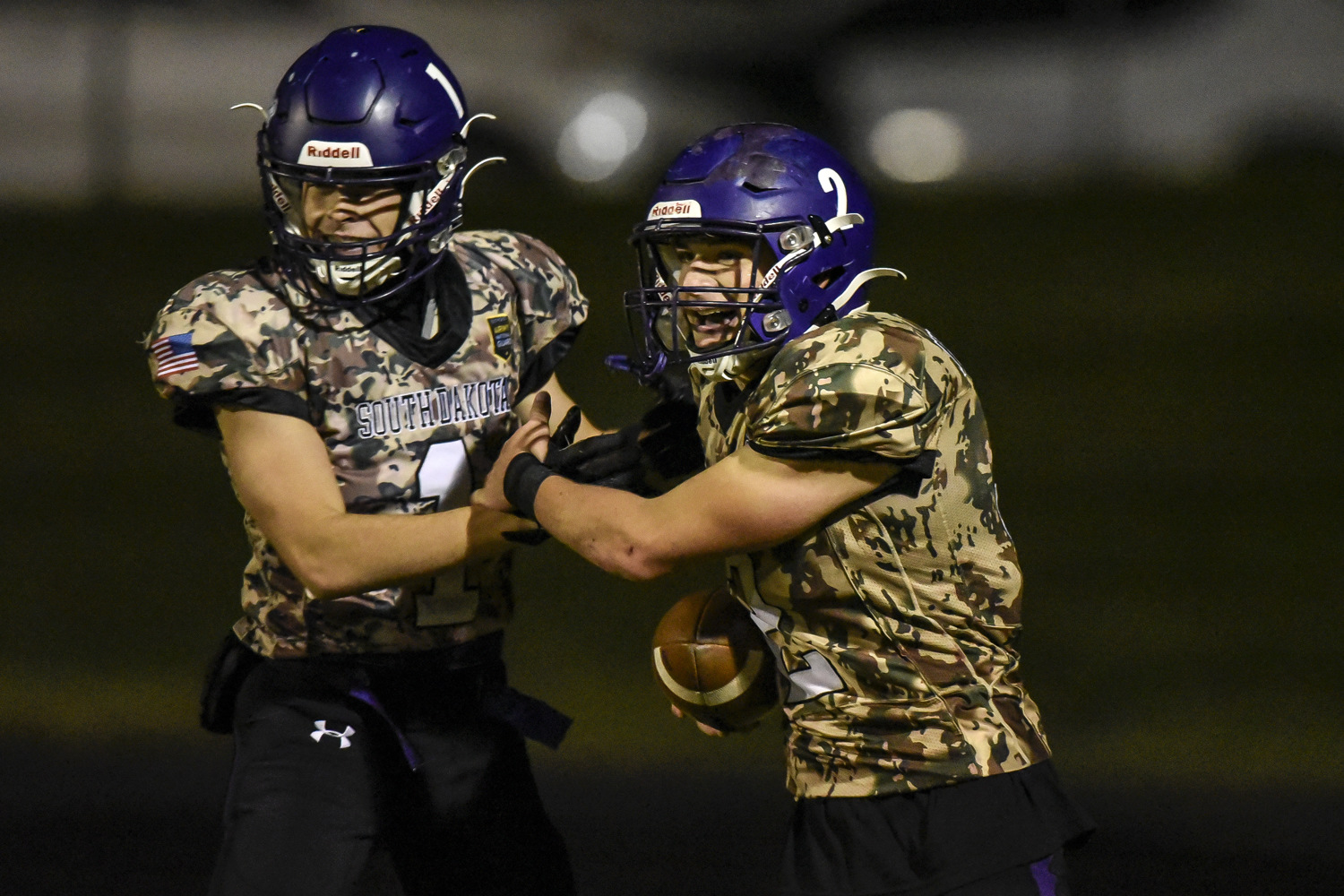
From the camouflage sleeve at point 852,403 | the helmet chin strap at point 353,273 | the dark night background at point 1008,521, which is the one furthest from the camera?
the dark night background at point 1008,521

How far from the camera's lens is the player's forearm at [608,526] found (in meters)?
1.80

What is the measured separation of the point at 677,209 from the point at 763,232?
120 mm

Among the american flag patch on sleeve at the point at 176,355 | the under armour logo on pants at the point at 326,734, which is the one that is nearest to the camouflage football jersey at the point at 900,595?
the under armour logo on pants at the point at 326,734

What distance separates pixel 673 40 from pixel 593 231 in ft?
3.97

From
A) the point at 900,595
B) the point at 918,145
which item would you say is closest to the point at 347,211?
the point at 900,595

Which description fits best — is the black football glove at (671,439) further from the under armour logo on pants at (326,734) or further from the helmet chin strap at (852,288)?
the under armour logo on pants at (326,734)

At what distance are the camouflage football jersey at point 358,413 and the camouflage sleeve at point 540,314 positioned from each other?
3.4 inches

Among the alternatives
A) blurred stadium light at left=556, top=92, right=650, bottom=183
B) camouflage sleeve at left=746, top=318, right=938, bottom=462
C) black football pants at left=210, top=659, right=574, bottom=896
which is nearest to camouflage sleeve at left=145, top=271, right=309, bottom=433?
black football pants at left=210, top=659, right=574, bottom=896

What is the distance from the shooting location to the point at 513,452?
2027 mm

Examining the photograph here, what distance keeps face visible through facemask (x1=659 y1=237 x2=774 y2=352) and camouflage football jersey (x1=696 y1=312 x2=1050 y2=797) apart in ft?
0.46

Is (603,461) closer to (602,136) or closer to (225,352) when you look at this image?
(225,352)

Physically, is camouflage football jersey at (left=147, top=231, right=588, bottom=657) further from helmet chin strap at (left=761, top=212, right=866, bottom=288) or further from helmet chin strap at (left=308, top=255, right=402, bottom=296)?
helmet chin strap at (left=761, top=212, right=866, bottom=288)

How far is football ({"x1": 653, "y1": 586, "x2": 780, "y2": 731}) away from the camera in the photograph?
6.33ft

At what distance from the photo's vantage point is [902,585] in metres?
1.74
